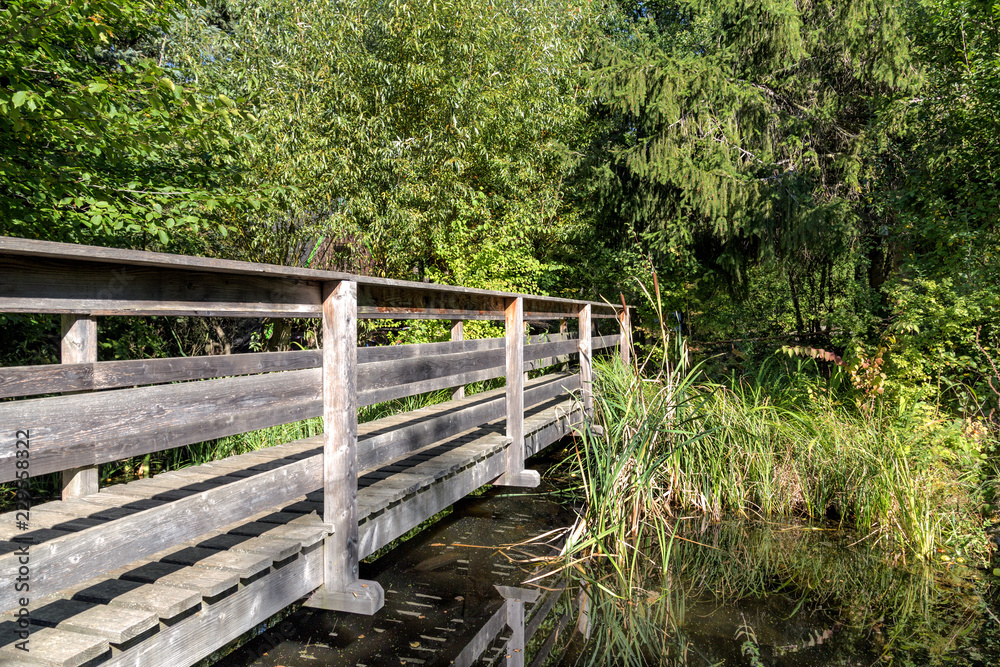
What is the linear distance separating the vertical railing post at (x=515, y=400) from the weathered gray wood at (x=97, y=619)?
10.1 ft

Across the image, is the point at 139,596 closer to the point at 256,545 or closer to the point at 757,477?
the point at 256,545

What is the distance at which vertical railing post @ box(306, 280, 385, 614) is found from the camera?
9.28 feet

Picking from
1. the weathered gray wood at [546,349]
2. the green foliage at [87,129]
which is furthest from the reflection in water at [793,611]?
the green foliage at [87,129]

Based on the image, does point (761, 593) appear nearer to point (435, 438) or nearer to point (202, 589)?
point (435, 438)

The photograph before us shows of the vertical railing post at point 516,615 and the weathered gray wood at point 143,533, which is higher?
the weathered gray wood at point 143,533

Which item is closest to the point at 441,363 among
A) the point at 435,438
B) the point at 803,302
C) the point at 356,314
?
the point at 435,438

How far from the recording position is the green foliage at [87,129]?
4.49 metres

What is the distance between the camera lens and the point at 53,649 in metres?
1.71

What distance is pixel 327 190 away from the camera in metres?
8.72

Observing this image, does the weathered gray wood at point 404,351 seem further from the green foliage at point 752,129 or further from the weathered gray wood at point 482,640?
the green foliage at point 752,129

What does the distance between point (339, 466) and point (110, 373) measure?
3.51 ft

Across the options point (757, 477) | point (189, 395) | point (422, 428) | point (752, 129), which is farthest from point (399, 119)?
point (189, 395)

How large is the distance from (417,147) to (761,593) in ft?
23.8
